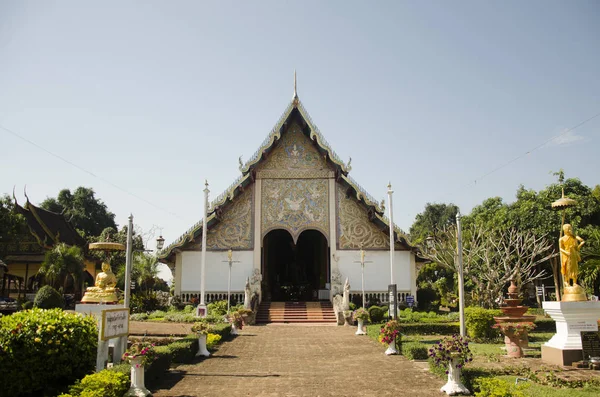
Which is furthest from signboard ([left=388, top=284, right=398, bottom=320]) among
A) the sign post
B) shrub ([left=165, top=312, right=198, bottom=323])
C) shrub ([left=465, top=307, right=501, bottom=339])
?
shrub ([left=165, top=312, right=198, bottom=323])

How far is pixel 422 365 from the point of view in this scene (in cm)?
1113

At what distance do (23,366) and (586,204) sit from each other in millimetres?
32033

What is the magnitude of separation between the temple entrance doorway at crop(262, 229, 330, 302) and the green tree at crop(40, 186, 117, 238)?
107ft

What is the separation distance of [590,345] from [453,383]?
360cm

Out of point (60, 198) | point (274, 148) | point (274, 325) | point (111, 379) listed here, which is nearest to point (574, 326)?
point (111, 379)

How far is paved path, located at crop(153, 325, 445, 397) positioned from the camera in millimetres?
8570

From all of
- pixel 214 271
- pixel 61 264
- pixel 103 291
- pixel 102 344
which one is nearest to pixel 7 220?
pixel 61 264

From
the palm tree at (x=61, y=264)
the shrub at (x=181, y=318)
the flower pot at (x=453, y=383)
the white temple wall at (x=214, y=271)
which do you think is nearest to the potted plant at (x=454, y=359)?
the flower pot at (x=453, y=383)

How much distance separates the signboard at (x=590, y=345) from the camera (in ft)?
32.9

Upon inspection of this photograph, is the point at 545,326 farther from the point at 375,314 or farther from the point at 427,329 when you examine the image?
the point at 375,314

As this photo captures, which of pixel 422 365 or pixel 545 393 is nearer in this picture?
pixel 545 393

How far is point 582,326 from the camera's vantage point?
33.9ft

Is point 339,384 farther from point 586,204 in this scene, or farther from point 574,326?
point 586,204

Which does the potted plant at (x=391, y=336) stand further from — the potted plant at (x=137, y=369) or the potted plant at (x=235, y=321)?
the potted plant at (x=235, y=321)
